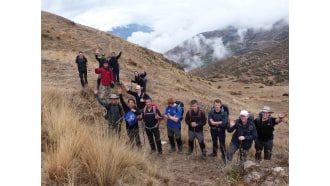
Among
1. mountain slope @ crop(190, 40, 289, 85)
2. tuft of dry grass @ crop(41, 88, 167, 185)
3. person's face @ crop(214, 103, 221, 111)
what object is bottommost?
tuft of dry grass @ crop(41, 88, 167, 185)

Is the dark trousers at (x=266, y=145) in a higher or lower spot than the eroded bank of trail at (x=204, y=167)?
higher

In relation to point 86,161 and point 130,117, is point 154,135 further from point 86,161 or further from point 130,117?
point 86,161

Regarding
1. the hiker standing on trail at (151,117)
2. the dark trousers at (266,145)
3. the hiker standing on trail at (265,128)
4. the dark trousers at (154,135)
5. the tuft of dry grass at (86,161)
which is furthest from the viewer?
the dark trousers at (154,135)

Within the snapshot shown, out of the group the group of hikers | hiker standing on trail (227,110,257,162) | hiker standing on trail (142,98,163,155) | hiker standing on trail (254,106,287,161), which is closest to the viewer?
hiker standing on trail (227,110,257,162)

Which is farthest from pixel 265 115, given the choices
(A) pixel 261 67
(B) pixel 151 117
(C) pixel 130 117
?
(A) pixel 261 67

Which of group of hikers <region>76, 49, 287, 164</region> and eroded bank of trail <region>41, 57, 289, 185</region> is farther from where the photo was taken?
group of hikers <region>76, 49, 287, 164</region>

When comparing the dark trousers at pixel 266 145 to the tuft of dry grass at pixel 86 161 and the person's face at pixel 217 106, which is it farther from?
the tuft of dry grass at pixel 86 161

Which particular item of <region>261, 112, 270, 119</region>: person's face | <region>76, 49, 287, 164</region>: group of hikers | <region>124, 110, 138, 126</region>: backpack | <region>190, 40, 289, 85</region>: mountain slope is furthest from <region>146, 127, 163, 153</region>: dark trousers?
<region>190, 40, 289, 85</region>: mountain slope

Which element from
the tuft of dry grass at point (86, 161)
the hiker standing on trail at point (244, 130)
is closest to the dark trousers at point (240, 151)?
the hiker standing on trail at point (244, 130)

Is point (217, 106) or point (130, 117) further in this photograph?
point (130, 117)

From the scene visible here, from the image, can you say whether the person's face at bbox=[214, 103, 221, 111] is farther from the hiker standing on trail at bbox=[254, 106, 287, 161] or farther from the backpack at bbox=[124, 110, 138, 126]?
the backpack at bbox=[124, 110, 138, 126]

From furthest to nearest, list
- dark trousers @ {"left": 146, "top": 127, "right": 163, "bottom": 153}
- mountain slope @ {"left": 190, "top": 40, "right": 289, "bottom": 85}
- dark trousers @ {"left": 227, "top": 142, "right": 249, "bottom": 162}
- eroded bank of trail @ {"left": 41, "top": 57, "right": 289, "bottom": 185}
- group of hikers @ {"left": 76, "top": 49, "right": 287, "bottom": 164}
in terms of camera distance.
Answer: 1. mountain slope @ {"left": 190, "top": 40, "right": 289, "bottom": 85}
2. dark trousers @ {"left": 146, "top": 127, "right": 163, "bottom": 153}
3. dark trousers @ {"left": 227, "top": 142, "right": 249, "bottom": 162}
4. group of hikers @ {"left": 76, "top": 49, "right": 287, "bottom": 164}
5. eroded bank of trail @ {"left": 41, "top": 57, "right": 289, "bottom": 185}

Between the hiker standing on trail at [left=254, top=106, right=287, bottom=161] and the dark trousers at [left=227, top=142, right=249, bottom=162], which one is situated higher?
the hiker standing on trail at [left=254, top=106, right=287, bottom=161]
